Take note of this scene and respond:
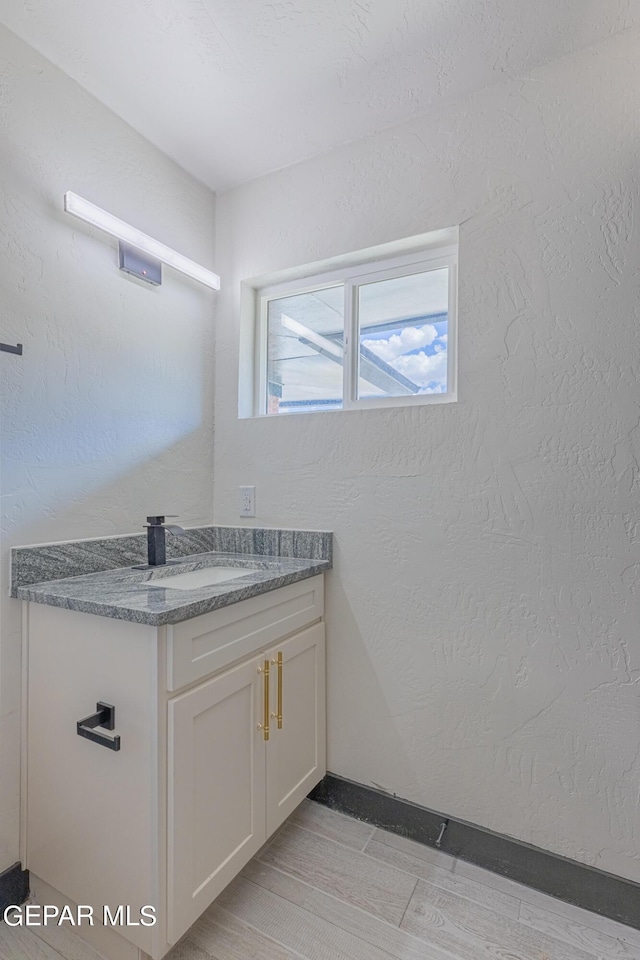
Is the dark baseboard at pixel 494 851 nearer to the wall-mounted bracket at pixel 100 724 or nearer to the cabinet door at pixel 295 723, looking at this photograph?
the cabinet door at pixel 295 723

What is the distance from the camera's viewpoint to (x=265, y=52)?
135cm

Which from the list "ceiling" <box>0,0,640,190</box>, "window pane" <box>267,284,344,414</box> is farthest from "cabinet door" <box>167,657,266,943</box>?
"ceiling" <box>0,0,640,190</box>

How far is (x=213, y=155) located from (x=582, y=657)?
7.04 ft

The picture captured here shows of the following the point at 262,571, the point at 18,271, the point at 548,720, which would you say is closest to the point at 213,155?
the point at 18,271

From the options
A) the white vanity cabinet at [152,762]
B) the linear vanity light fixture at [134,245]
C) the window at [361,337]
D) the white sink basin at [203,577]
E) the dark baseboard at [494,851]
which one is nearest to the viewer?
the white vanity cabinet at [152,762]

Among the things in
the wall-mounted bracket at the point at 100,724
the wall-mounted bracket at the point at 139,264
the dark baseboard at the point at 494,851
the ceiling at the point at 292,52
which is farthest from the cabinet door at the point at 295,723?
the ceiling at the point at 292,52

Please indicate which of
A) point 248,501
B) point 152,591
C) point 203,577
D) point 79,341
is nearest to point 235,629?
point 152,591

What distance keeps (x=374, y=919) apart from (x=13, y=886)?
38.3 inches

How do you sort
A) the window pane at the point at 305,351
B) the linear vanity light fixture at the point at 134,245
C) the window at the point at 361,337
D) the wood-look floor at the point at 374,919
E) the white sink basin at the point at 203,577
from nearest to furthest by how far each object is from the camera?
the wood-look floor at the point at 374,919
the linear vanity light fixture at the point at 134,245
the white sink basin at the point at 203,577
the window at the point at 361,337
the window pane at the point at 305,351

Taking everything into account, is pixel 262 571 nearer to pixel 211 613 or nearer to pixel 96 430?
pixel 211 613

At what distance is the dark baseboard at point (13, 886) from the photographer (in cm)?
123

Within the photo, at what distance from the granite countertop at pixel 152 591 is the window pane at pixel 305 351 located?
0.67 metres

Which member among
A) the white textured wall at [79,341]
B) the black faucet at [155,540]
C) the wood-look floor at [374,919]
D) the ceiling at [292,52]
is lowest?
the wood-look floor at [374,919]

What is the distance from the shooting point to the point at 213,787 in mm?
1150
